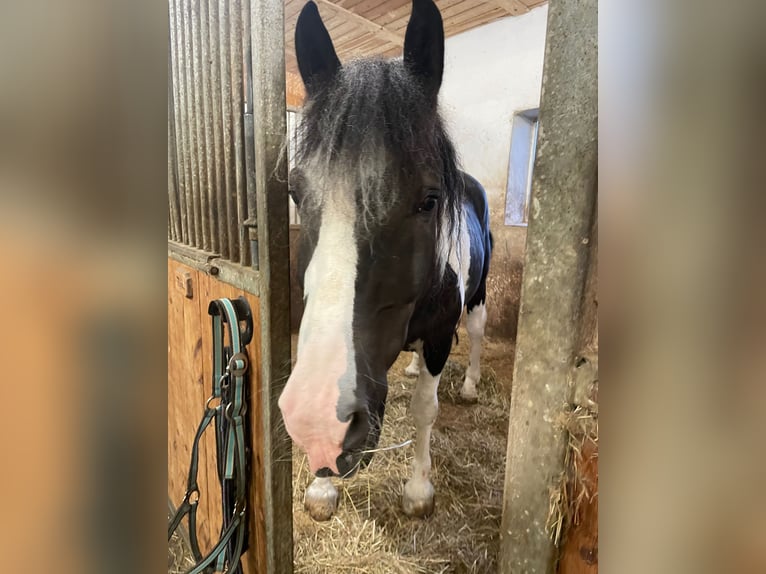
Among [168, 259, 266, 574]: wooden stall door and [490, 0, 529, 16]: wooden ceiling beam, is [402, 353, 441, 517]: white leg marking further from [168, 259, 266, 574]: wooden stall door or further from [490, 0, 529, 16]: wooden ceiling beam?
[490, 0, 529, 16]: wooden ceiling beam

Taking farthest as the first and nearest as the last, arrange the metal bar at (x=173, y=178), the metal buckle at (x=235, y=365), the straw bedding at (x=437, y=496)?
1. the metal bar at (x=173, y=178)
2. the metal buckle at (x=235, y=365)
3. the straw bedding at (x=437, y=496)

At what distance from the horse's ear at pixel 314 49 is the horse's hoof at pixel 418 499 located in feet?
2.18

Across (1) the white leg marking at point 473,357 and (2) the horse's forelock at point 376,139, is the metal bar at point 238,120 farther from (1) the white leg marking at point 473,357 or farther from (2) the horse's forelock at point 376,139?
(1) the white leg marking at point 473,357

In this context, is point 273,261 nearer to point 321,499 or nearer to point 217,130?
point 217,130

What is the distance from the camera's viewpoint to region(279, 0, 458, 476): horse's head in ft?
1.59

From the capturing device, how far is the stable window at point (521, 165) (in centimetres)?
45

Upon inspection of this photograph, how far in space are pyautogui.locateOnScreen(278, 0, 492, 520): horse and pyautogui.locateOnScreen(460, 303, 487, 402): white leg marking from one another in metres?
0.03

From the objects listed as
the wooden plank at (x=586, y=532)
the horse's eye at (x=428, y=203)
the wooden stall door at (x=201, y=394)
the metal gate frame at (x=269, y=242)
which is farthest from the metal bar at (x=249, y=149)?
the wooden plank at (x=586, y=532)

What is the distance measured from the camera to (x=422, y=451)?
655 millimetres

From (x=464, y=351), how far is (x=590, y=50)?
43 centimetres

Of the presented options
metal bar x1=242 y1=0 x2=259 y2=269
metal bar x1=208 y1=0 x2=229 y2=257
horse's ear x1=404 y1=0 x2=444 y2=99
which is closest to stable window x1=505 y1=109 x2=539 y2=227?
horse's ear x1=404 y1=0 x2=444 y2=99

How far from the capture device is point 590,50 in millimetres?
329
